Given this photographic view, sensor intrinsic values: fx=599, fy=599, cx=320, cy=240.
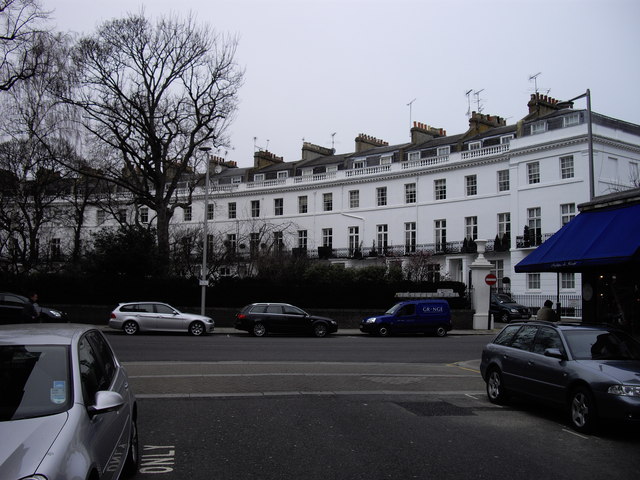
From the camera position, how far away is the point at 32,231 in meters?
39.3

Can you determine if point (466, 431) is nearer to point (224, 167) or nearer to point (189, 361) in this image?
point (189, 361)

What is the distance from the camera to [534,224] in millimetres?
47250

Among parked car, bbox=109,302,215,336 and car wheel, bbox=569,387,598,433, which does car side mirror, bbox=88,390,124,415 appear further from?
parked car, bbox=109,302,215,336

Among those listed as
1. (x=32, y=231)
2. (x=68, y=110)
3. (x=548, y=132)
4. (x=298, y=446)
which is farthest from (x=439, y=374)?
(x=548, y=132)

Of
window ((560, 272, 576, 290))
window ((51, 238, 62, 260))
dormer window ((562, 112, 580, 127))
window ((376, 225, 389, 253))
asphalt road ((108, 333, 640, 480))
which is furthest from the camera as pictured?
window ((376, 225, 389, 253))

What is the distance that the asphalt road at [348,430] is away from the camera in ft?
21.0

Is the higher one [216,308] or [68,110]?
[68,110]

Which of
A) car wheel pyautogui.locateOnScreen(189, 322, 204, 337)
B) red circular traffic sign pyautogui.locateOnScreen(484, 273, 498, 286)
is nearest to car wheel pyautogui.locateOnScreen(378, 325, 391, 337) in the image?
red circular traffic sign pyautogui.locateOnScreen(484, 273, 498, 286)

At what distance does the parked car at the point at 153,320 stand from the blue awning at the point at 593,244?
1759cm

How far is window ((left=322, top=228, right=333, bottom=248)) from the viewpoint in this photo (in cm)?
5972

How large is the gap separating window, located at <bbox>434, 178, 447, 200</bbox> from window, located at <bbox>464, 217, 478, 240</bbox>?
3.16 meters

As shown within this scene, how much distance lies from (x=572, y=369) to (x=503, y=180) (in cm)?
4373

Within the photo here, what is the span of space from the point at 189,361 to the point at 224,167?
58299 mm

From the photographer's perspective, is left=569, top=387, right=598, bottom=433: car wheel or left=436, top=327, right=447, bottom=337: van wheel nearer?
left=569, top=387, right=598, bottom=433: car wheel
